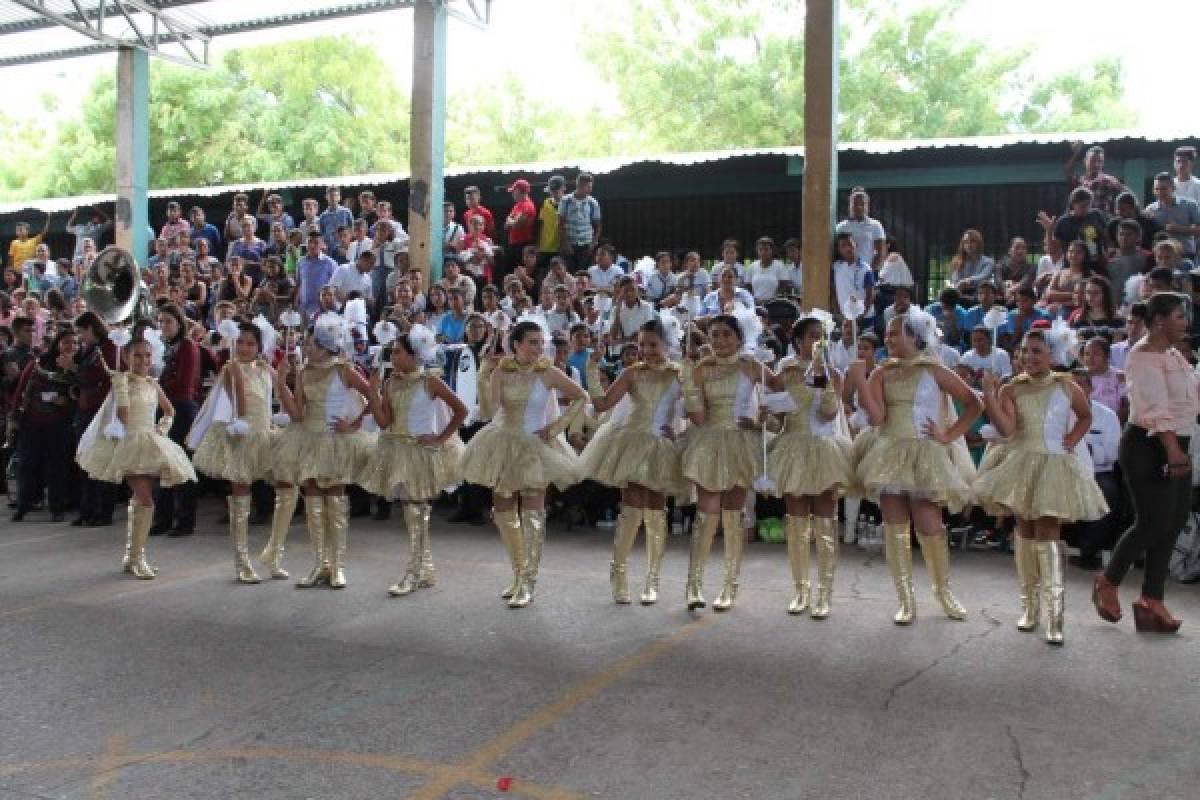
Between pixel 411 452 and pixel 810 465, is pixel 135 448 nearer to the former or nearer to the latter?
pixel 411 452

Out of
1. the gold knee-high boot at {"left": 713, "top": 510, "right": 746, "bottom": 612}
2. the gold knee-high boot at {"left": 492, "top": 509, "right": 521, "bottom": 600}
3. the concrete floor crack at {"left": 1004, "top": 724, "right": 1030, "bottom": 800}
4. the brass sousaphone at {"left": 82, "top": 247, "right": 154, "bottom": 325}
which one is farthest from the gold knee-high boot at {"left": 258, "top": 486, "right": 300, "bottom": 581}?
the concrete floor crack at {"left": 1004, "top": 724, "right": 1030, "bottom": 800}

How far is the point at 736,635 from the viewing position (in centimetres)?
725

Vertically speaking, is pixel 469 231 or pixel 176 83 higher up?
pixel 176 83

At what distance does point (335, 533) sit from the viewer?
8.87 metres

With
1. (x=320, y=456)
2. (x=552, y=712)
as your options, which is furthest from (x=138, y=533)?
(x=552, y=712)

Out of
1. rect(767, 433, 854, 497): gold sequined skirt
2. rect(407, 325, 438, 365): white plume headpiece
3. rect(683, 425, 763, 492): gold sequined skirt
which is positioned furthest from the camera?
rect(407, 325, 438, 365): white plume headpiece

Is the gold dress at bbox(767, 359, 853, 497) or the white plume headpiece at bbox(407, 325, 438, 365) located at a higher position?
the white plume headpiece at bbox(407, 325, 438, 365)

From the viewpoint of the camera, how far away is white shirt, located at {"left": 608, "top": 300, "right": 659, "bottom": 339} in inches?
507

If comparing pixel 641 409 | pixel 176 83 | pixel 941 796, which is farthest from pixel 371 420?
pixel 176 83

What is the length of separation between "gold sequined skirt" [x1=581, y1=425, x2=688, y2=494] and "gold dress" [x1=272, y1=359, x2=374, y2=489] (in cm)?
184

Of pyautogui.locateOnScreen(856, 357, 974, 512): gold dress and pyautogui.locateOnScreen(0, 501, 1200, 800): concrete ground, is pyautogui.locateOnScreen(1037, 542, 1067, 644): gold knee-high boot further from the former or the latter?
pyautogui.locateOnScreen(856, 357, 974, 512): gold dress

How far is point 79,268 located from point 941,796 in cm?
1759

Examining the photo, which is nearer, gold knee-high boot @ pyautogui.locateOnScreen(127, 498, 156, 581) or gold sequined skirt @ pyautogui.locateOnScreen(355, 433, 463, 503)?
gold sequined skirt @ pyautogui.locateOnScreen(355, 433, 463, 503)

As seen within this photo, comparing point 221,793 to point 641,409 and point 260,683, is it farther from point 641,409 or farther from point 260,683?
point 641,409
